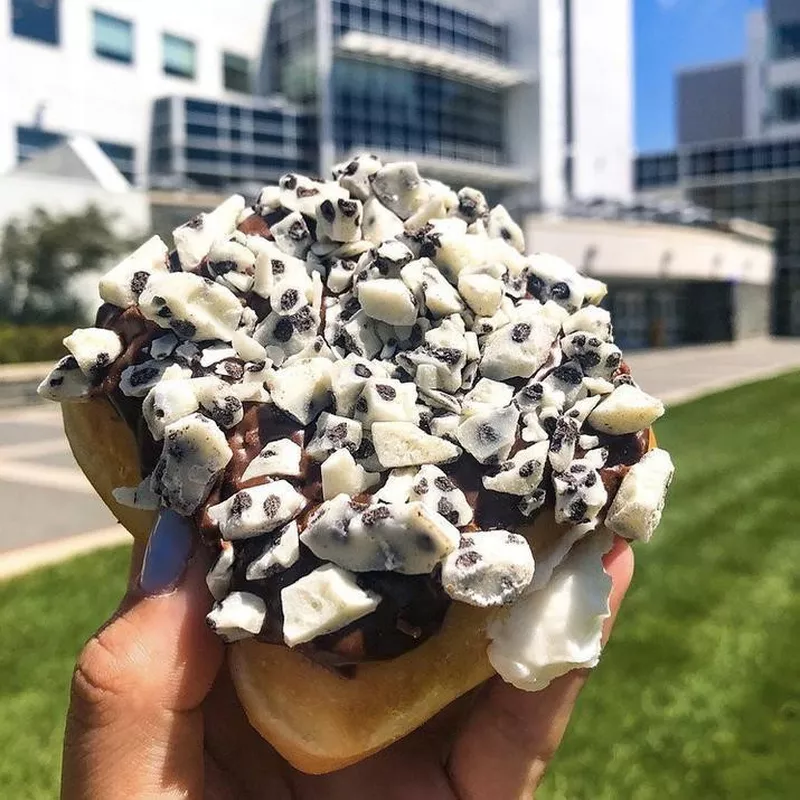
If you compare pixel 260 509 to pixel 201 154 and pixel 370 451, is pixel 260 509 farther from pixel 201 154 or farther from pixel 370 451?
A: pixel 201 154

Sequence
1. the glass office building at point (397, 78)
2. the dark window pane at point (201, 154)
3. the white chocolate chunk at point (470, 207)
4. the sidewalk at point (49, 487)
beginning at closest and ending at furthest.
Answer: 1. the white chocolate chunk at point (470, 207)
2. the sidewalk at point (49, 487)
3. the dark window pane at point (201, 154)
4. the glass office building at point (397, 78)

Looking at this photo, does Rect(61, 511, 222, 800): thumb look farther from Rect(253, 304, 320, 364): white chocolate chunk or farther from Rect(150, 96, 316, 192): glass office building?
Rect(150, 96, 316, 192): glass office building

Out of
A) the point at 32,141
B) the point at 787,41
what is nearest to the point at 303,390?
the point at 32,141

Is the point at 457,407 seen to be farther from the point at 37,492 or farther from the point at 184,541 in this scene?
the point at 37,492

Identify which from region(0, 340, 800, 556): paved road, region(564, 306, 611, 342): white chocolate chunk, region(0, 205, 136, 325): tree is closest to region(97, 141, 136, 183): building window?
region(0, 205, 136, 325): tree

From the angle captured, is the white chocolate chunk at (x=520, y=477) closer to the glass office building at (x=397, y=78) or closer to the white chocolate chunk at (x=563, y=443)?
the white chocolate chunk at (x=563, y=443)

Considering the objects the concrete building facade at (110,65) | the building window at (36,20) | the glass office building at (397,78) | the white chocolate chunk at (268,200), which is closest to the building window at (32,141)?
the concrete building facade at (110,65)

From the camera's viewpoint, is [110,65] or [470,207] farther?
[110,65]
